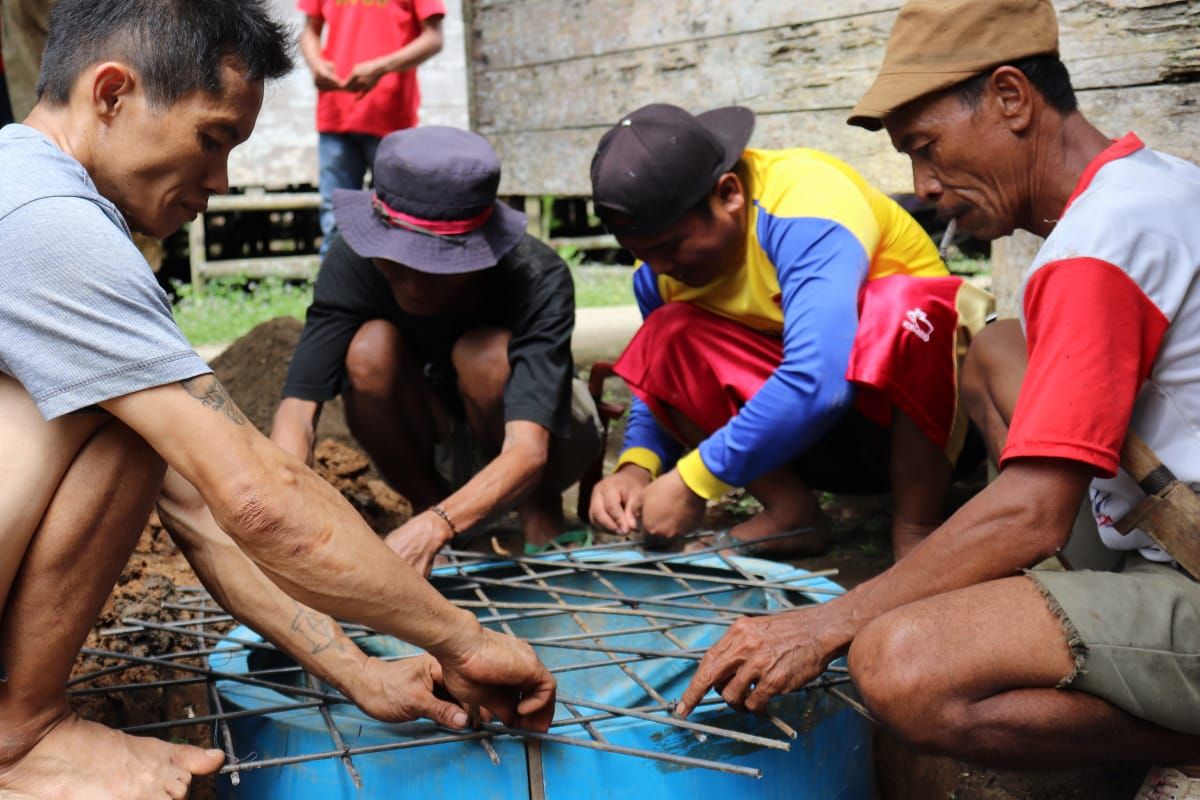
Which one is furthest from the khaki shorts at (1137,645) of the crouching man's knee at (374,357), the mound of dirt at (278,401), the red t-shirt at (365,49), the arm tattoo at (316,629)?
the red t-shirt at (365,49)

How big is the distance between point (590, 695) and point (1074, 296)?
1470 mm

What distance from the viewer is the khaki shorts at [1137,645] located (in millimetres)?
1824

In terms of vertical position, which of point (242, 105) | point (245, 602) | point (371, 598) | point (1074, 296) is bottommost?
point (245, 602)

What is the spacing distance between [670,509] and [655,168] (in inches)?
32.2

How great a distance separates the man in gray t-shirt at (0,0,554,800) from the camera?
163 cm

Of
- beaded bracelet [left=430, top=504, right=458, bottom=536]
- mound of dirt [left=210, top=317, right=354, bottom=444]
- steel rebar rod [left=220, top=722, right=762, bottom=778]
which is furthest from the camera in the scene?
mound of dirt [left=210, top=317, right=354, bottom=444]

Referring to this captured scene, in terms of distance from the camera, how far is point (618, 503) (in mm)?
3166

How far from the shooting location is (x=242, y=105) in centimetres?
190

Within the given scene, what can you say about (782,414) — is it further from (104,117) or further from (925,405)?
(104,117)

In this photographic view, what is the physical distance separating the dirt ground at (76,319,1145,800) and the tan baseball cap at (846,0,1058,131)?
1308 millimetres

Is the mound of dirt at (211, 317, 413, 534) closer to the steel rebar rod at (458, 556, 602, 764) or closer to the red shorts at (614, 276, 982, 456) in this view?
the red shorts at (614, 276, 982, 456)

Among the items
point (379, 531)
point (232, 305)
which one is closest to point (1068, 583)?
point (379, 531)

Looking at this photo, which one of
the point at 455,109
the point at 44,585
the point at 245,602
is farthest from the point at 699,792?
the point at 455,109

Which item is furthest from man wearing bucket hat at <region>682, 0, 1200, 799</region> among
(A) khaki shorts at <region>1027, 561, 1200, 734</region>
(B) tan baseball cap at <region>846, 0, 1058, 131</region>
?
(B) tan baseball cap at <region>846, 0, 1058, 131</region>
